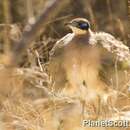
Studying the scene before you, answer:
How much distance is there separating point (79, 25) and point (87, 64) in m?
0.53

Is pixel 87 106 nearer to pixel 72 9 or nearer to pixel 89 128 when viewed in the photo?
pixel 89 128

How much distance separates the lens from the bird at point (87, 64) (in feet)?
10.3

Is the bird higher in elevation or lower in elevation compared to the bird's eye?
lower

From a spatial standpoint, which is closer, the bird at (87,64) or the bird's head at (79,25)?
the bird at (87,64)

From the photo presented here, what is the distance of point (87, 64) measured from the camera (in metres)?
3.13

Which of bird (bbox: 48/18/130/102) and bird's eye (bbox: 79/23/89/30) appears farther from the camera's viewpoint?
bird's eye (bbox: 79/23/89/30)

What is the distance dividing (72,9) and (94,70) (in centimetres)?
227

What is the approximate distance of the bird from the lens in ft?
10.3

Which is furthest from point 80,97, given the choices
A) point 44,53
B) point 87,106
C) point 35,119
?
point 44,53

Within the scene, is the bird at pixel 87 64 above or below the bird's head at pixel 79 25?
below

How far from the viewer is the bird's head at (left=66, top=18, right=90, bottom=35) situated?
138 inches

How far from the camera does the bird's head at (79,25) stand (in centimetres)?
351

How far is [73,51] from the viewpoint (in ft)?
10.9

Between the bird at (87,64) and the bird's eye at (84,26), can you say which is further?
the bird's eye at (84,26)
